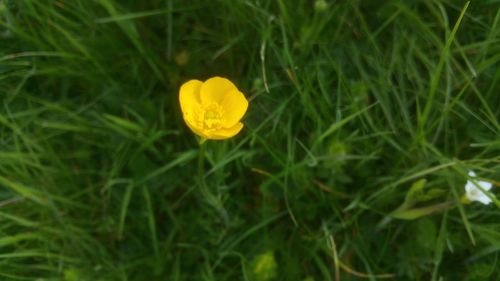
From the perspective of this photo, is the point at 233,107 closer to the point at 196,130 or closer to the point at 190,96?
the point at 190,96

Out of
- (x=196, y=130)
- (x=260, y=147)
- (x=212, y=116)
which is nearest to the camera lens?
(x=196, y=130)

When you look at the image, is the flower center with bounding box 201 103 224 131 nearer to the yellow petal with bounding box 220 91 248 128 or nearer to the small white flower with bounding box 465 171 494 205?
the yellow petal with bounding box 220 91 248 128

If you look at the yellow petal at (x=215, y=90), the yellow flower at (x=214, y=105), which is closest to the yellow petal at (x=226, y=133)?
the yellow flower at (x=214, y=105)

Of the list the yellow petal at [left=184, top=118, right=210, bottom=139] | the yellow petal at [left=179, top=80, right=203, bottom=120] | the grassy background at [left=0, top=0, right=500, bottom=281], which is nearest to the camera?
the yellow petal at [left=184, top=118, right=210, bottom=139]

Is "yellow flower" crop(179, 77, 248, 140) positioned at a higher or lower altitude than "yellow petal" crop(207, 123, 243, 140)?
higher

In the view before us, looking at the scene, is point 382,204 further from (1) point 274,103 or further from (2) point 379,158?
(1) point 274,103

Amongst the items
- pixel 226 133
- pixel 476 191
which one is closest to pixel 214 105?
pixel 226 133

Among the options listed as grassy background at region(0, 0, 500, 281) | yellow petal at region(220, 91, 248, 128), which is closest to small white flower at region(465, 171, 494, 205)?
grassy background at region(0, 0, 500, 281)
